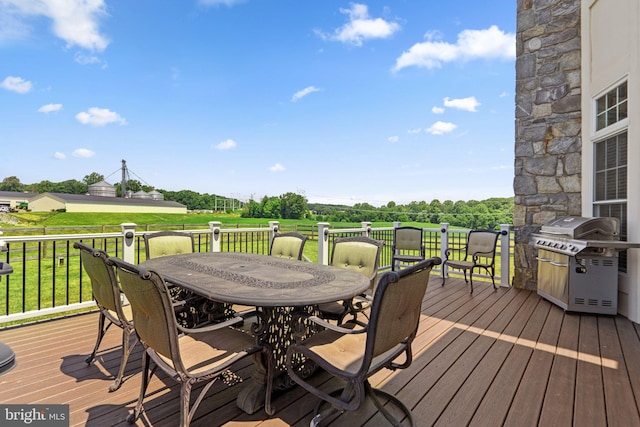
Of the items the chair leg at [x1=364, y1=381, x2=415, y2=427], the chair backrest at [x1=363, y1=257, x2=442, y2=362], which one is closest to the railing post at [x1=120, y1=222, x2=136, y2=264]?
the chair leg at [x1=364, y1=381, x2=415, y2=427]

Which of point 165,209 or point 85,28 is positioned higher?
point 85,28

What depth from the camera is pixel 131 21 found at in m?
10.4

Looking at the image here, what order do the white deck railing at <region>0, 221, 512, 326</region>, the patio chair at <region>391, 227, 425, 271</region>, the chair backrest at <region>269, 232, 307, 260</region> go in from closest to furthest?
the white deck railing at <region>0, 221, 512, 326</region> → the chair backrest at <region>269, 232, 307, 260</region> → the patio chair at <region>391, 227, 425, 271</region>

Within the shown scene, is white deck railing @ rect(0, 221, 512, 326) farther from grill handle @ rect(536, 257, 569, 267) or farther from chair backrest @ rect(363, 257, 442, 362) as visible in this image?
chair backrest @ rect(363, 257, 442, 362)

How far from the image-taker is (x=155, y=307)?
1418 millimetres

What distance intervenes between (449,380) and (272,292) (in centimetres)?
146

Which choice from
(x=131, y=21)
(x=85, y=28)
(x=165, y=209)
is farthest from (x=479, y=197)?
(x=165, y=209)

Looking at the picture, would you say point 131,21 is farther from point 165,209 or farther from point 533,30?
point 165,209

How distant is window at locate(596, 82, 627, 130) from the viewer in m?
3.74

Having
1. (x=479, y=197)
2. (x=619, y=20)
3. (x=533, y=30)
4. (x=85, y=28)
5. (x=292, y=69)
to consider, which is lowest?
(x=479, y=197)

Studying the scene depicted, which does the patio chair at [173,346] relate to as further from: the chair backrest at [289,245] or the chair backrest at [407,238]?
the chair backrest at [407,238]

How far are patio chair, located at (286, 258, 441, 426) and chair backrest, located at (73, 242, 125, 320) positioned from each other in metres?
1.30

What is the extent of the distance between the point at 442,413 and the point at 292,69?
11.1 metres

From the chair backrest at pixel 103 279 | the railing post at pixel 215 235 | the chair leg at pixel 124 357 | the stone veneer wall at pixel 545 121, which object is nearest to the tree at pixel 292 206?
the railing post at pixel 215 235
